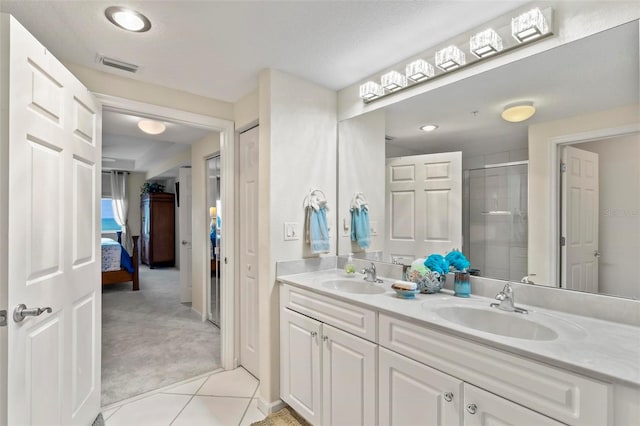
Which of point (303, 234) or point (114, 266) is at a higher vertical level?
point (303, 234)

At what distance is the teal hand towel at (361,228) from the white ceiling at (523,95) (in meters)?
0.57

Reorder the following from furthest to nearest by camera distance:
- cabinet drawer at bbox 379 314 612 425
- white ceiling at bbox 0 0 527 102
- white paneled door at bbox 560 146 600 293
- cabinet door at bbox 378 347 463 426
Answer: white ceiling at bbox 0 0 527 102 → white paneled door at bbox 560 146 600 293 → cabinet door at bbox 378 347 463 426 → cabinet drawer at bbox 379 314 612 425

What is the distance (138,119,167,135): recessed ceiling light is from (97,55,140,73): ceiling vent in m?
1.22

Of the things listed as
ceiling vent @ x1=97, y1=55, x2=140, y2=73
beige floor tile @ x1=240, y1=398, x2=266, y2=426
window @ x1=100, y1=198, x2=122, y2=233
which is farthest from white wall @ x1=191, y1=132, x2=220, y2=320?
window @ x1=100, y1=198, x2=122, y2=233

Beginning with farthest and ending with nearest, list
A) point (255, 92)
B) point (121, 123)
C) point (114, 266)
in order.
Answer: point (114, 266) → point (121, 123) → point (255, 92)

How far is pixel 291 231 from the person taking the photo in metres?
2.17

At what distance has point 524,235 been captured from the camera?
1553 millimetres

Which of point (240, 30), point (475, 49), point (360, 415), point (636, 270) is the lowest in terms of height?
point (360, 415)

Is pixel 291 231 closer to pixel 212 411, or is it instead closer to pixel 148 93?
pixel 212 411

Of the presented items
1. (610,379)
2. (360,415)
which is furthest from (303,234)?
(610,379)

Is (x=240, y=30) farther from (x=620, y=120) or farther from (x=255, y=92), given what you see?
(x=620, y=120)

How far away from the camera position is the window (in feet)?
24.7

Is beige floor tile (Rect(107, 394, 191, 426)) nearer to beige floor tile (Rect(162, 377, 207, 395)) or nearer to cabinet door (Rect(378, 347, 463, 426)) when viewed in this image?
beige floor tile (Rect(162, 377, 207, 395))

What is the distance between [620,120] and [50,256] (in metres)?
2.60
